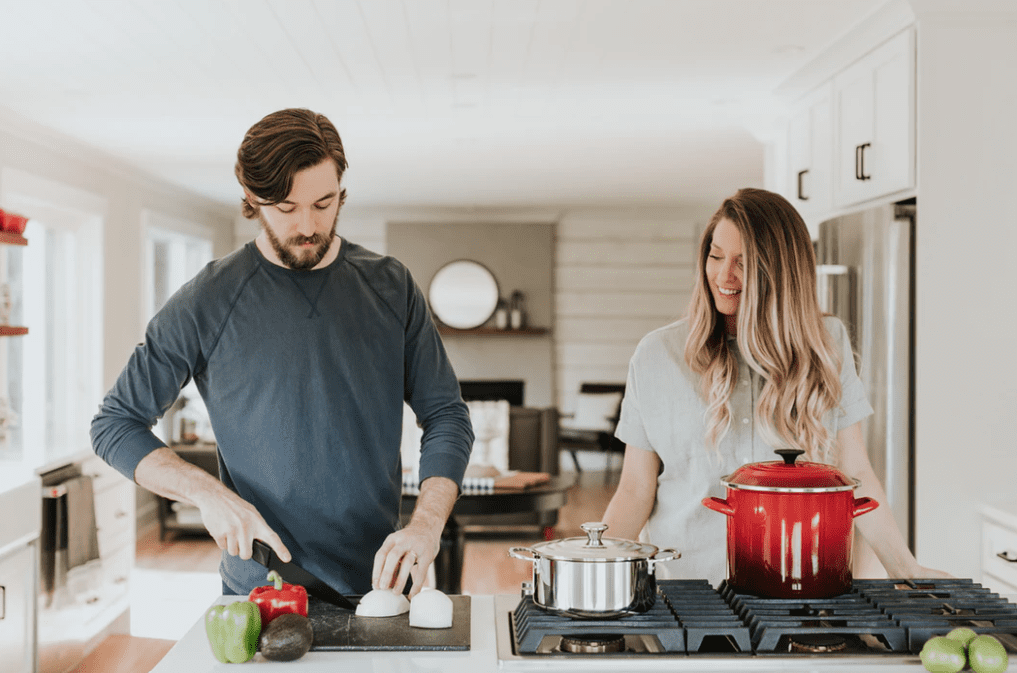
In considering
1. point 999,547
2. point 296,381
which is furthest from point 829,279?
point 296,381

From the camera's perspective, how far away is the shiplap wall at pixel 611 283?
9.05m

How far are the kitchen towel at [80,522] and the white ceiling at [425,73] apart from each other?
5.43ft

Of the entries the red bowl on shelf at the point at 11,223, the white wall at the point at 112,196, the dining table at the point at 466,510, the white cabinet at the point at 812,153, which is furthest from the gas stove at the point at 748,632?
the white wall at the point at 112,196

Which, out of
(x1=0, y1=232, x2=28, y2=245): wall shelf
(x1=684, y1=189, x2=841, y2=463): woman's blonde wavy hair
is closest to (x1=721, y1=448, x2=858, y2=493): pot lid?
(x1=684, y1=189, x2=841, y2=463): woman's blonde wavy hair

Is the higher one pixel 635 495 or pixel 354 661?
pixel 635 495

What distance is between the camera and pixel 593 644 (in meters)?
1.20

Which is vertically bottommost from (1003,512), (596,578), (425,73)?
(1003,512)

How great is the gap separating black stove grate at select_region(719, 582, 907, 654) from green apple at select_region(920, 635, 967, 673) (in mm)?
62

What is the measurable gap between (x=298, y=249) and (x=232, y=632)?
686 millimetres

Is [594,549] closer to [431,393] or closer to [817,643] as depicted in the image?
[817,643]

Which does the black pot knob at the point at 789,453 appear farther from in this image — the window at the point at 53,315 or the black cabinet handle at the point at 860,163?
the window at the point at 53,315

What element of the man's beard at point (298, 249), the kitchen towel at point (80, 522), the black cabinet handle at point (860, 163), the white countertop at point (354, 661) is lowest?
the kitchen towel at point (80, 522)

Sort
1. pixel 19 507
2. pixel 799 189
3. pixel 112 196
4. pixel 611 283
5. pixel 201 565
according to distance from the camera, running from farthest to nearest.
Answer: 1. pixel 611 283
2. pixel 112 196
3. pixel 201 565
4. pixel 799 189
5. pixel 19 507

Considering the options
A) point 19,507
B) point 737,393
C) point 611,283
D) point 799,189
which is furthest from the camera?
point 611,283
